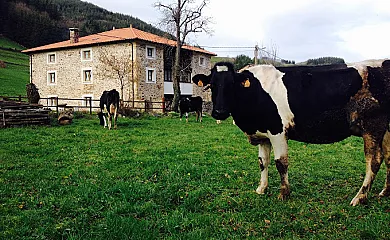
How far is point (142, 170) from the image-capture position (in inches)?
269

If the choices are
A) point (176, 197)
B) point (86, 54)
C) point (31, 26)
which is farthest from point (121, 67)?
point (31, 26)

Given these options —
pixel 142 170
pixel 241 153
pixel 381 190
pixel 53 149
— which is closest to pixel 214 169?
pixel 142 170

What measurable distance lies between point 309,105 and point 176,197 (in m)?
2.53

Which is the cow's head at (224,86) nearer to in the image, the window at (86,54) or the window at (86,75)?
the window at (86,75)

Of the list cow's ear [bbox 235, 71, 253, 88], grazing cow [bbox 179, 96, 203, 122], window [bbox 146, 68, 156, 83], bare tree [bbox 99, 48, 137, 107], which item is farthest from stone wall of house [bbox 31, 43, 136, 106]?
cow's ear [bbox 235, 71, 253, 88]

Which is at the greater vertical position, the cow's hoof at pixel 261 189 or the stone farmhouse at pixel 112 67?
the stone farmhouse at pixel 112 67

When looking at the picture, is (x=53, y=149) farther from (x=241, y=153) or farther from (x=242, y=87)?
(x=242, y=87)

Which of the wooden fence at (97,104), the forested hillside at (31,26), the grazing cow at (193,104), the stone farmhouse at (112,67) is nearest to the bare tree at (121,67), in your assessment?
the stone farmhouse at (112,67)

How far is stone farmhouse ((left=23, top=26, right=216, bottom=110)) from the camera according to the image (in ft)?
109

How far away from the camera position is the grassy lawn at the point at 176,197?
151 inches

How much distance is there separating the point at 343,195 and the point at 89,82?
3396 centimetres

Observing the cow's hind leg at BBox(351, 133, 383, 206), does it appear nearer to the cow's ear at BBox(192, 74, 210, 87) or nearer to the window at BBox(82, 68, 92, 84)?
the cow's ear at BBox(192, 74, 210, 87)

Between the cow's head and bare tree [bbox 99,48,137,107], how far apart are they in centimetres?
2774

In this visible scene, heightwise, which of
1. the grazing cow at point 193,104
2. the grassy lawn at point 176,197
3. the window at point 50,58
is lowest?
the grassy lawn at point 176,197
